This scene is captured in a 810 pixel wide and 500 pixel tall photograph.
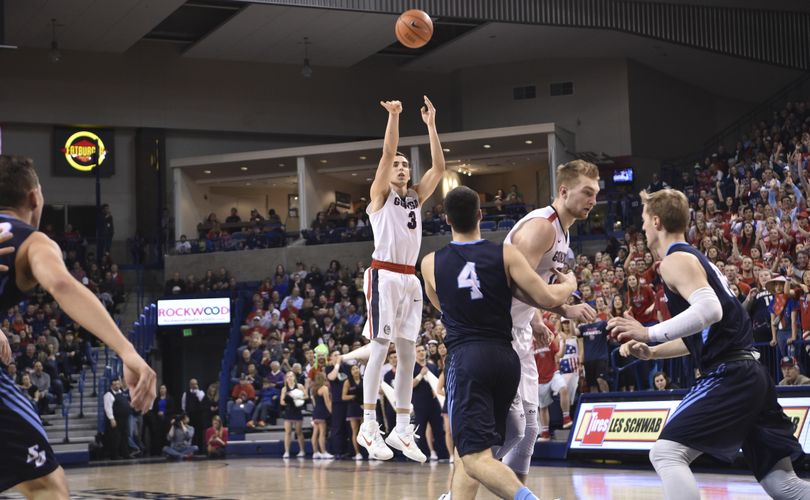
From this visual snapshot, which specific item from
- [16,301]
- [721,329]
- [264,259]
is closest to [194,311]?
[264,259]

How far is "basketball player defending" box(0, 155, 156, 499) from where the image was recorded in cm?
434

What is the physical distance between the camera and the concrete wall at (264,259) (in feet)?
112

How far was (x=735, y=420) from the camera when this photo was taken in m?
6.03

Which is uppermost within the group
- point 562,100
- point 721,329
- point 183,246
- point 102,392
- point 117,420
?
point 562,100

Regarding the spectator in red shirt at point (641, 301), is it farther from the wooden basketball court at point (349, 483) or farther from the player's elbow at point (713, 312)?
the player's elbow at point (713, 312)

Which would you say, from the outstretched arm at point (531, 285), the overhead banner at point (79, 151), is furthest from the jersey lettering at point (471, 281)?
the overhead banner at point (79, 151)

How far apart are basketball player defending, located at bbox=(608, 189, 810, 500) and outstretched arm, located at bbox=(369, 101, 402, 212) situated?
3578 mm

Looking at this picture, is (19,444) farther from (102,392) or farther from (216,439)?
(102,392)

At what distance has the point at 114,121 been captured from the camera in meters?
38.0

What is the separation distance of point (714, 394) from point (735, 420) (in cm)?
19

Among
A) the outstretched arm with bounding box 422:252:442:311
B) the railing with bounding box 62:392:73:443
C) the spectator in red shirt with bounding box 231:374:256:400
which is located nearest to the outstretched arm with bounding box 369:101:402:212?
the outstretched arm with bounding box 422:252:442:311

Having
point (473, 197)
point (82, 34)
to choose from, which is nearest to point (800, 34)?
point (82, 34)

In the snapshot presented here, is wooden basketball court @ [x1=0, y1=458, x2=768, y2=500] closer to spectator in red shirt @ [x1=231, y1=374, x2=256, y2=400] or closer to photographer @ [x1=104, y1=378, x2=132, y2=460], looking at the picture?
photographer @ [x1=104, y1=378, x2=132, y2=460]

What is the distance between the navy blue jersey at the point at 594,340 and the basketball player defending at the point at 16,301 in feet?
43.0
